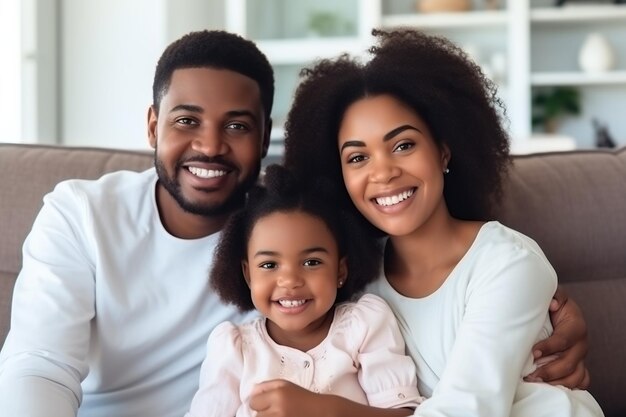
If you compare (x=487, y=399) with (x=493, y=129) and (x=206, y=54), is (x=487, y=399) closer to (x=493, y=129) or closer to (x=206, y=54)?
(x=493, y=129)

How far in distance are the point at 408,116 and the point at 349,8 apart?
10.7ft

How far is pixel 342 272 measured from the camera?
168 centimetres

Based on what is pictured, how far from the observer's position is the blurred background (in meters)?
4.43

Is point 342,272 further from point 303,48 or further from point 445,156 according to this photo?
point 303,48

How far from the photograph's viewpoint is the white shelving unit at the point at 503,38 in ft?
15.0

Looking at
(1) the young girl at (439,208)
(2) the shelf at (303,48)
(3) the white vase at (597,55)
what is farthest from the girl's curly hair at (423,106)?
(3) the white vase at (597,55)

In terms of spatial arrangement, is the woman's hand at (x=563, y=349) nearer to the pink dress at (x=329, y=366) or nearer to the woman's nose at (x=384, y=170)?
the pink dress at (x=329, y=366)

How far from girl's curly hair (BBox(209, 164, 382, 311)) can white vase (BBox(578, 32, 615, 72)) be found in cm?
332

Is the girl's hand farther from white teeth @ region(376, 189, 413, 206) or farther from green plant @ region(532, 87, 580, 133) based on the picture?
green plant @ region(532, 87, 580, 133)

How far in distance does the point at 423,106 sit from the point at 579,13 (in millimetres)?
3278

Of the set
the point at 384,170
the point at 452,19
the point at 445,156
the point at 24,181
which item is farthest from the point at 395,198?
the point at 452,19

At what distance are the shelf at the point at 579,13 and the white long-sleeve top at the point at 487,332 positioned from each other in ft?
10.5

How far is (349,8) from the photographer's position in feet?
15.6

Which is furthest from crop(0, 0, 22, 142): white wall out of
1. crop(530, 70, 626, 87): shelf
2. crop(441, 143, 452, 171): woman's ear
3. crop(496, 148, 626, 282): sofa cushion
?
crop(441, 143, 452, 171): woman's ear
